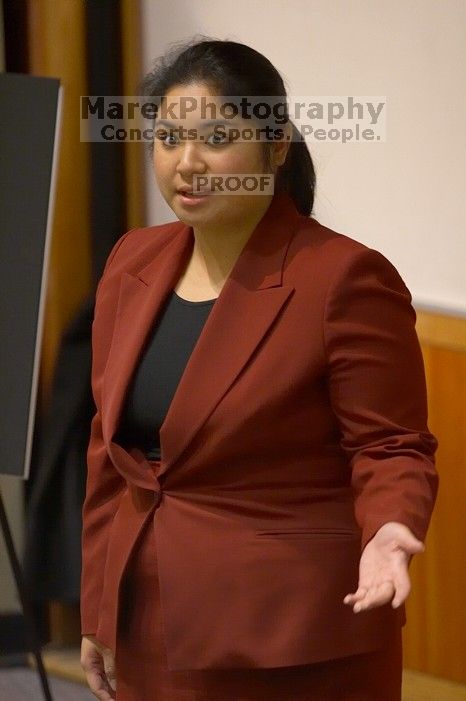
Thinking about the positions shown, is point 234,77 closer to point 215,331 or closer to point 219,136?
point 219,136

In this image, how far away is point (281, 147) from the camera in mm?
1557

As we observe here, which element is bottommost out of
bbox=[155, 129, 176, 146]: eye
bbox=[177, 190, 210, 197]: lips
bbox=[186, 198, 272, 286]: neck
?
bbox=[186, 198, 272, 286]: neck

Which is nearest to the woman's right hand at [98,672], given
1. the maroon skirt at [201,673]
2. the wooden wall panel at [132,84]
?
the maroon skirt at [201,673]

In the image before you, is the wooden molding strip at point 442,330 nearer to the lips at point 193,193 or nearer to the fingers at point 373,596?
the lips at point 193,193

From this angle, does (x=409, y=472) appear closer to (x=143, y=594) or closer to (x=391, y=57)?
(x=143, y=594)

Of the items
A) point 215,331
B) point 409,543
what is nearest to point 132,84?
point 215,331

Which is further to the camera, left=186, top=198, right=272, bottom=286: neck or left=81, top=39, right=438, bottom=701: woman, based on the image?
left=186, top=198, right=272, bottom=286: neck

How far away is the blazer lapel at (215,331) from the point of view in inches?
57.6

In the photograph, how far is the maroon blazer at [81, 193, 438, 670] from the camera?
4.66 ft

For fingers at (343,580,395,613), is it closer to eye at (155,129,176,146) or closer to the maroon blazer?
the maroon blazer

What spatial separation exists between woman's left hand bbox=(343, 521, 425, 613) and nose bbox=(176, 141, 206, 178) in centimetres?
49

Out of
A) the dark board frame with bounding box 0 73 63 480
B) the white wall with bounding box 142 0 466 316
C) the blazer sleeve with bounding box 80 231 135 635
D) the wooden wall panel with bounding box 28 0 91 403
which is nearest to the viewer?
the blazer sleeve with bounding box 80 231 135 635

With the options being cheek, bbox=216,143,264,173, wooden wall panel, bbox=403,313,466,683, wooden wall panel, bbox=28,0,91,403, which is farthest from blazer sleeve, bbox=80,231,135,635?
wooden wall panel, bbox=28,0,91,403

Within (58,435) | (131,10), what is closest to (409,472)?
(58,435)
